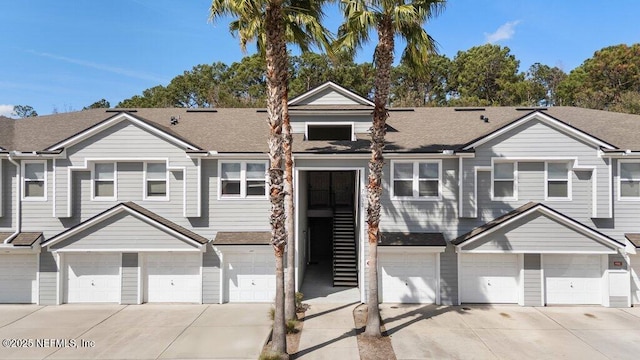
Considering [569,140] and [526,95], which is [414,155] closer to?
[569,140]

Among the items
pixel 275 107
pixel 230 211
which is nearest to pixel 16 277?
pixel 230 211

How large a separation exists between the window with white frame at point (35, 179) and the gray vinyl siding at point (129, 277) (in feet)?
14.3

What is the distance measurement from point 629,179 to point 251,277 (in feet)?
50.1

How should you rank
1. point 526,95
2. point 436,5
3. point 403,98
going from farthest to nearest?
point 403,98
point 526,95
point 436,5

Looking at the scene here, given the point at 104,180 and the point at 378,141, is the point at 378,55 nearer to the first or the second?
the point at 378,141

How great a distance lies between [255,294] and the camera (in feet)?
43.1

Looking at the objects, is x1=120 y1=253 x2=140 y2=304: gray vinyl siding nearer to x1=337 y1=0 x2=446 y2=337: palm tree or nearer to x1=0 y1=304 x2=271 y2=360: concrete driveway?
x1=0 y1=304 x2=271 y2=360: concrete driveway

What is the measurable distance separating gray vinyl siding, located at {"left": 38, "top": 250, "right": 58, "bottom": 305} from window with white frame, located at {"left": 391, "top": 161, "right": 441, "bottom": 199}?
539 inches

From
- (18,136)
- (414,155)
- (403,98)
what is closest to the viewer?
(414,155)

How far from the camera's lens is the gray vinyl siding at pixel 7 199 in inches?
520

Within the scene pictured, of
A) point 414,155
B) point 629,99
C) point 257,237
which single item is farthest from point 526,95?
point 257,237

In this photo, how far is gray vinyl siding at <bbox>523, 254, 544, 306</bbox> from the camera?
41.6 ft

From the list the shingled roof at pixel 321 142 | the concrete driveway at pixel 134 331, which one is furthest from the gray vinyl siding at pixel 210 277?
the shingled roof at pixel 321 142

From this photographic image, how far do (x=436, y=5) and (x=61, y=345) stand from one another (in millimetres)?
14923
